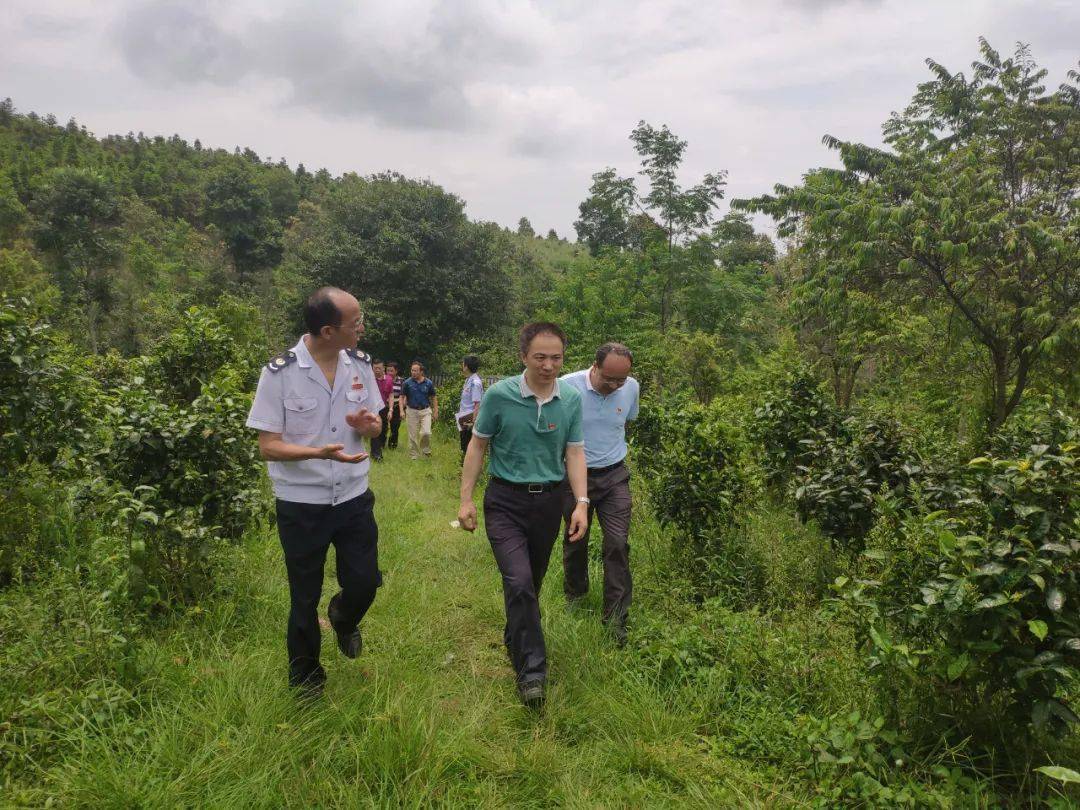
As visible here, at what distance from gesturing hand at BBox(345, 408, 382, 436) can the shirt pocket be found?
5.6 inches

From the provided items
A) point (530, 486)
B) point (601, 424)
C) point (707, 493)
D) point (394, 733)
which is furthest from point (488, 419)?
point (707, 493)

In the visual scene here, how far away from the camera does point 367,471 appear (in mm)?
2914

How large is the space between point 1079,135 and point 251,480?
971 centimetres

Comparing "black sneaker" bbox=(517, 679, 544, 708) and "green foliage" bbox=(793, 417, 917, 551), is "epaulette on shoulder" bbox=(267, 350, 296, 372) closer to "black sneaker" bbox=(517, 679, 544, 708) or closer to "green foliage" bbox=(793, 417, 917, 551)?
"black sneaker" bbox=(517, 679, 544, 708)

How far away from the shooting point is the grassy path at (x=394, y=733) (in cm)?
226

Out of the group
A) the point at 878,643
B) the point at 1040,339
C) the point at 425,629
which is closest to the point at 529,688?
the point at 425,629

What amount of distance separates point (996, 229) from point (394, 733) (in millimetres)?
7272

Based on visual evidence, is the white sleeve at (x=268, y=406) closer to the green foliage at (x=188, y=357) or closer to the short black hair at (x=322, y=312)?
the short black hair at (x=322, y=312)

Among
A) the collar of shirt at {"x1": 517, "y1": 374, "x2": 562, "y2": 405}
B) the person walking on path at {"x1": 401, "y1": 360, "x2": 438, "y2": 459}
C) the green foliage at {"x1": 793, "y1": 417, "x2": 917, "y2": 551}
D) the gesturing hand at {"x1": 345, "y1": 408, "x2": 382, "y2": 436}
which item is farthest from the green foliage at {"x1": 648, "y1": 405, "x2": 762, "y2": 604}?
the person walking on path at {"x1": 401, "y1": 360, "x2": 438, "y2": 459}

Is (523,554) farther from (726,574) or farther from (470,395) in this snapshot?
(470,395)

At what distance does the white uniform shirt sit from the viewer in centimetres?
267

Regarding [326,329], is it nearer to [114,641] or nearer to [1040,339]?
[114,641]

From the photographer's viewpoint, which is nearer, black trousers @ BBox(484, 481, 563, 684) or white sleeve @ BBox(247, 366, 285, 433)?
white sleeve @ BBox(247, 366, 285, 433)

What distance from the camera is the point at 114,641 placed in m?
2.79
